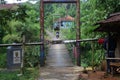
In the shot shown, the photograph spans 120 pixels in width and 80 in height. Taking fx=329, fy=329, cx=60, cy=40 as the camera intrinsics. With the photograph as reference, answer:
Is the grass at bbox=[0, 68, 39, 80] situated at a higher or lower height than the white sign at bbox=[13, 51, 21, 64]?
lower

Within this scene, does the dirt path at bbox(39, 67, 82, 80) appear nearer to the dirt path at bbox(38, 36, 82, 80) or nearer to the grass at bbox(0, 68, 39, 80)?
the dirt path at bbox(38, 36, 82, 80)

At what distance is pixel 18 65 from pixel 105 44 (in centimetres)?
495

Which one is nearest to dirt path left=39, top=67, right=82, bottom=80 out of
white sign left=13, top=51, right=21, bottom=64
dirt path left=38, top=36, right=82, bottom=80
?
dirt path left=38, top=36, right=82, bottom=80

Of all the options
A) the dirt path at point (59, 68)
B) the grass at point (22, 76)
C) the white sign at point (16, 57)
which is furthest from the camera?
the white sign at point (16, 57)

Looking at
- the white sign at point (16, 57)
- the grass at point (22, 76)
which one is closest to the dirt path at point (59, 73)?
the grass at point (22, 76)

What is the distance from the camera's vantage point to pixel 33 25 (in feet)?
75.9

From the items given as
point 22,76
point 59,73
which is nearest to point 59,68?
point 59,73

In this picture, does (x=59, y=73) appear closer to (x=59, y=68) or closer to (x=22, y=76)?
(x=59, y=68)

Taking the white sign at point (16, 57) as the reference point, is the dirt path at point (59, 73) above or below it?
below

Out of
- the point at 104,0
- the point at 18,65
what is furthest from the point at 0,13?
the point at 104,0

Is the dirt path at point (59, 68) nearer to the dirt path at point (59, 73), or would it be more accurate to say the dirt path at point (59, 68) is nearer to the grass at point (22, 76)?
the dirt path at point (59, 73)

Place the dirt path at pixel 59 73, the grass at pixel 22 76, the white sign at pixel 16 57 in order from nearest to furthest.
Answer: the grass at pixel 22 76 < the dirt path at pixel 59 73 < the white sign at pixel 16 57

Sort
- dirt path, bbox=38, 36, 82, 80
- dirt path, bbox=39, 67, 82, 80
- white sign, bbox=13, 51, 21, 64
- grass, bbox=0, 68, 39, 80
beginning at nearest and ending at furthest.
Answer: grass, bbox=0, 68, 39, 80
dirt path, bbox=39, 67, 82, 80
dirt path, bbox=38, 36, 82, 80
white sign, bbox=13, 51, 21, 64

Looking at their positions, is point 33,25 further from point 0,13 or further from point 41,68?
point 0,13
